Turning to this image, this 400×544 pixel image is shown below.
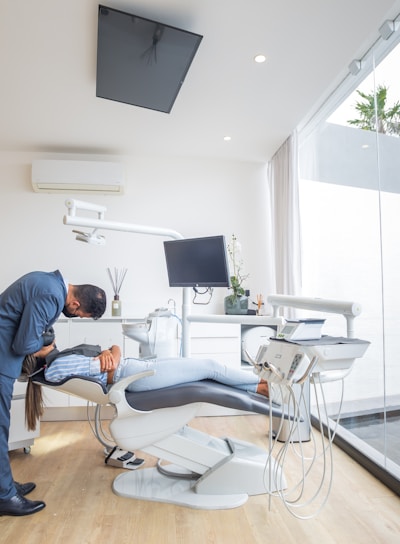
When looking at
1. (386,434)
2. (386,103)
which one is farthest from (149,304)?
(386,103)

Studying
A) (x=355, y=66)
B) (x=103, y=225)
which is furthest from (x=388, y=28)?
(x=103, y=225)

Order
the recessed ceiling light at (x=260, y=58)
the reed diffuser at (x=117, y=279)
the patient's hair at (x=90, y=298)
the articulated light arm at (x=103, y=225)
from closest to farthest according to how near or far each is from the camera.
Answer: the patient's hair at (x=90, y=298), the articulated light arm at (x=103, y=225), the recessed ceiling light at (x=260, y=58), the reed diffuser at (x=117, y=279)

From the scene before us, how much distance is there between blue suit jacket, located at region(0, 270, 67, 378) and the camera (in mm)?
1835

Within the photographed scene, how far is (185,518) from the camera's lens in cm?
180

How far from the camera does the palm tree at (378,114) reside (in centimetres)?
205

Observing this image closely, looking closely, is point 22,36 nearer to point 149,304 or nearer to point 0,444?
point 0,444

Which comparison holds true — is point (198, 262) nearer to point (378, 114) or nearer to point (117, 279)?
point (378, 114)

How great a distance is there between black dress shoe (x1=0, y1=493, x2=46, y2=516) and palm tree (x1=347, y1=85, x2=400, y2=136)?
264 cm

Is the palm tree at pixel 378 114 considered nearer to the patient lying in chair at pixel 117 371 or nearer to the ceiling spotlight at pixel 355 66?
the ceiling spotlight at pixel 355 66

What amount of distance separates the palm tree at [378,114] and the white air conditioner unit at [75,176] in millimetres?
2181

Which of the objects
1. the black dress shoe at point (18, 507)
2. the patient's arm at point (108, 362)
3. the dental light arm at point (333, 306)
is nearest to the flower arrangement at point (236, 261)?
the dental light arm at point (333, 306)

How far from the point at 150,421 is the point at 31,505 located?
687 mm

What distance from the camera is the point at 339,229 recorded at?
2.74 meters

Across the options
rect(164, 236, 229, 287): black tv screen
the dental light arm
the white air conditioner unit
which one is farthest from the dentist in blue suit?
the white air conditioner unit
